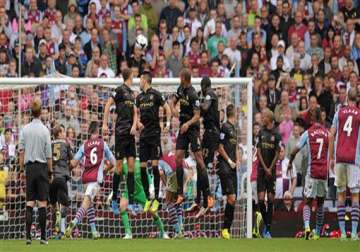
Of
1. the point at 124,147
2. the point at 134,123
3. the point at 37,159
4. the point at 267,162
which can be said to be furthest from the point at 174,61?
the point at 37,159

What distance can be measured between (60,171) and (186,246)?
4957 mm

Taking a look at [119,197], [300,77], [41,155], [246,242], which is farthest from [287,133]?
[41,155]

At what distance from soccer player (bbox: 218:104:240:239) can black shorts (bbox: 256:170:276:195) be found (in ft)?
4.17

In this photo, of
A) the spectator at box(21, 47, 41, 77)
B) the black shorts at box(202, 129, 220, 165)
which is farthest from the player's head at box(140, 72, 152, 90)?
the spectator at box(21, 47, 41, 77)

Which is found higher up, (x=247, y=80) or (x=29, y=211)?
(x=247, y=80)

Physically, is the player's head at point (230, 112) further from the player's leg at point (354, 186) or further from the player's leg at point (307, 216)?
the player's leg at point (354, 186)

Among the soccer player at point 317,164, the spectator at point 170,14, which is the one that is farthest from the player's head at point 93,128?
the spectator at point 170,14

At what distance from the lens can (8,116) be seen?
105 feet

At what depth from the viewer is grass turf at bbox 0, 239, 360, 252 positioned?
25.6m

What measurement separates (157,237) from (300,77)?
9210 millimetres

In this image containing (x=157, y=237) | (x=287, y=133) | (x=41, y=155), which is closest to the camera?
(x=41, y=155)

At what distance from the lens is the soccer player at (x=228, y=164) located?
2925 cm

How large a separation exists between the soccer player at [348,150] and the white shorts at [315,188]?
0.97 meters

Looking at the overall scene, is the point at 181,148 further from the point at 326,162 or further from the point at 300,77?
the point at 300,77
